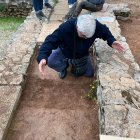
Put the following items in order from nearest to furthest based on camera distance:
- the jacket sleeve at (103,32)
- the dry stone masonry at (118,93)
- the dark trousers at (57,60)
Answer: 1. the dry stone masonry at (118,93)
2. the jacket sleeve at (103,32)
3. the dark trousers at (57,60)

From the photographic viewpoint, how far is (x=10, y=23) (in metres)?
8.98

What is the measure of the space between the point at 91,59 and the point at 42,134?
1.96 metres

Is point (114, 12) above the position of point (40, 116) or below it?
below

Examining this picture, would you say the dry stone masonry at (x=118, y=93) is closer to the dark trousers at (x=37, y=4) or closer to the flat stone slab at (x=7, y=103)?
the flat stone slab at (x=7, y=103)

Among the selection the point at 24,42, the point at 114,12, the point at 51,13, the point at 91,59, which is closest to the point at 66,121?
the point at 91,59

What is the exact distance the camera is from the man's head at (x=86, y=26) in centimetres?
402

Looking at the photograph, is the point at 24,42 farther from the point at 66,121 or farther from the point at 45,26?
the point at 66,121

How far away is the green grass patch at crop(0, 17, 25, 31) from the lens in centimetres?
856

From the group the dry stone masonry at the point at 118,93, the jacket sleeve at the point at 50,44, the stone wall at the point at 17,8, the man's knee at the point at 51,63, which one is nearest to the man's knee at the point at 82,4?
the dry stone masonry at the point at 118,93

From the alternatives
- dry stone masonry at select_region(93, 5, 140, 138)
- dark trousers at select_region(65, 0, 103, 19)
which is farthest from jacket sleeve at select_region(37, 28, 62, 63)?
dark trousers at select_region(65, 0, 103, 19)

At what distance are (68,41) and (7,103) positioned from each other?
3.92 feet

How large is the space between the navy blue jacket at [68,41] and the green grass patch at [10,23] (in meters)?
4.32

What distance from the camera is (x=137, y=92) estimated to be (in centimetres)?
405

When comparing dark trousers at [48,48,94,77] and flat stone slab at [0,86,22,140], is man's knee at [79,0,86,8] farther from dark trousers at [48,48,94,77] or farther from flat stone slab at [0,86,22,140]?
flat stone slab at [0,86,22,140]
